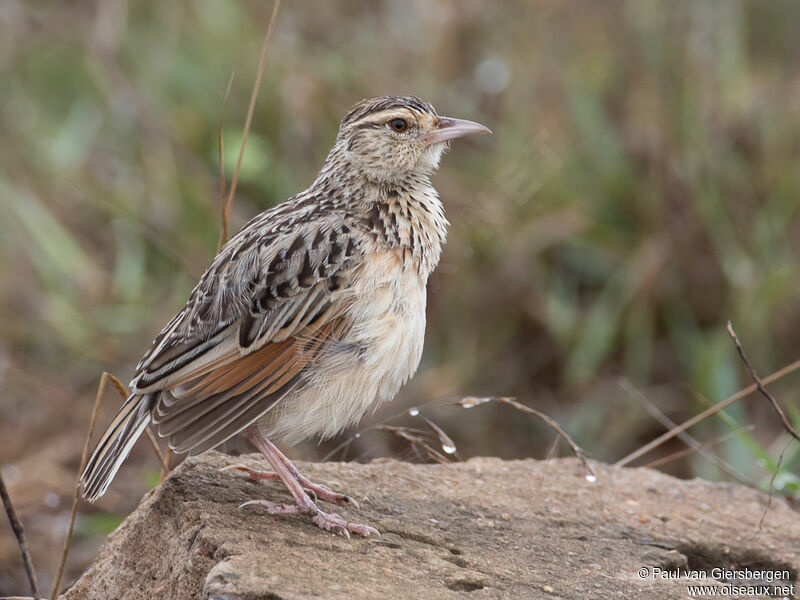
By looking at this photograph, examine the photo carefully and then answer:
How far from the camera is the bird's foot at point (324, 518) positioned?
383 cm

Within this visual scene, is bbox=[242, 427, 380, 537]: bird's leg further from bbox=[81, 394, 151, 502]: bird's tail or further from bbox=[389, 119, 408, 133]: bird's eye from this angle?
bbox=[389, 119, 408, 133]: bird's eye

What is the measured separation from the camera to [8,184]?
8.72 metres

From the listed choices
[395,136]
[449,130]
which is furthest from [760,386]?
[395,136]

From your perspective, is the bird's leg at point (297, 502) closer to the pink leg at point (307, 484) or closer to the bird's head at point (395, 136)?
the pink leg at point (307, 484)

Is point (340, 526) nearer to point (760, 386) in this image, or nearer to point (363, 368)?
point (363, 368)

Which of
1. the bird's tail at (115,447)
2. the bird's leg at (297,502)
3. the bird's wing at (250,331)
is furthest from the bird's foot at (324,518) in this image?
the bird's tail at (115,447)

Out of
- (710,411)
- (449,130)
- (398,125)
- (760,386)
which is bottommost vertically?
(710,411)

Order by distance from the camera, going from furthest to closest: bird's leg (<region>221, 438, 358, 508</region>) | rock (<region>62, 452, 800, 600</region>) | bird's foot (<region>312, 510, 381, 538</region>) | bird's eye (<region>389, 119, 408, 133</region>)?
bird's eye (<region>389, 119, 408, 133</region>), bird's leg (<region>221, 438, 358, 508</region>), bird's foot (<region>312, 510, 381, 538</region>), rock (<region>62, 452, 800, 600</region>)

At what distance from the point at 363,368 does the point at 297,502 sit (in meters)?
0.54

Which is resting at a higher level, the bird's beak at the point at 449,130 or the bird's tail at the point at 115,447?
the bird's beak at the point at 449,130

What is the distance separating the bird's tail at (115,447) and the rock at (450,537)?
0.18m

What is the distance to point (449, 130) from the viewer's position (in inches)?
188

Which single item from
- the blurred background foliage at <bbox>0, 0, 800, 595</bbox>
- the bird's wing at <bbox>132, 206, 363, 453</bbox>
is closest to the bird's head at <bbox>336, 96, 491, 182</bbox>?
the bird's wing at <bbox>132, 206, 363, 453</bbox>

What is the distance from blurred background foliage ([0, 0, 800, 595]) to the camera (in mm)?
7164
